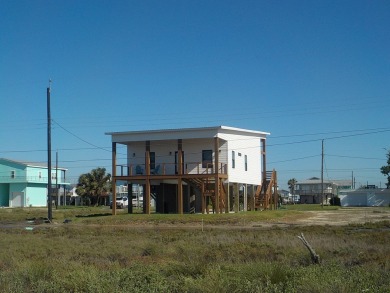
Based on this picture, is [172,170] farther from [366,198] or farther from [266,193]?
[366,198]

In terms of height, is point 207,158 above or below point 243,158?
below

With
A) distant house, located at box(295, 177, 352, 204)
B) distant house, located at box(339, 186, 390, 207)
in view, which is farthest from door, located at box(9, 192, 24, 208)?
distant house, located at box(295, 177, 352, 204)

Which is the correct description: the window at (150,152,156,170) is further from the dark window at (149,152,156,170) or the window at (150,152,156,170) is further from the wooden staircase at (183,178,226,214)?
the wooden staircase at (183,178,226,214)

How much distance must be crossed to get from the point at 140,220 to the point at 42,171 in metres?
55.4

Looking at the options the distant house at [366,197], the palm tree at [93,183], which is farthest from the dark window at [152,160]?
the distant house at [366,197]

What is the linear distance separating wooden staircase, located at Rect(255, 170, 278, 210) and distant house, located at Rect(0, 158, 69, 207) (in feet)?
139

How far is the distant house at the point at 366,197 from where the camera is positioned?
87438mm

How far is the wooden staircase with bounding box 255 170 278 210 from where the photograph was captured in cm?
5106

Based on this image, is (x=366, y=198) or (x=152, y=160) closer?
(x=152, y=160)

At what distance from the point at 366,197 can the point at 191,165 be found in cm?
5431

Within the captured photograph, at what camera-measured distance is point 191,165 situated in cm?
4434

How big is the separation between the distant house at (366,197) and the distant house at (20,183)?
47.9 m

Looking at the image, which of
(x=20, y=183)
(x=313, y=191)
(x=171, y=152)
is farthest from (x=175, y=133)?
(x=313, y=191)

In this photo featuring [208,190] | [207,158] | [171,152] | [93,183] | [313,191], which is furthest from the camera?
[313,191]
